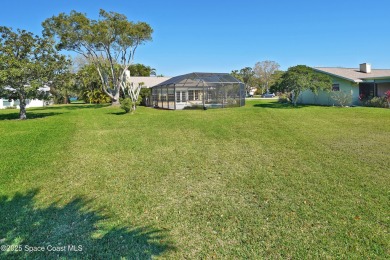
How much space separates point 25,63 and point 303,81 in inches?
714

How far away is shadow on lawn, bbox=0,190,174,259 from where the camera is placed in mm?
3033

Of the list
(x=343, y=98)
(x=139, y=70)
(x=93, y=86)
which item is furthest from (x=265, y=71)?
(x=343, y=98)

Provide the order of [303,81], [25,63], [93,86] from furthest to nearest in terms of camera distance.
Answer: [93,86] → [303,81] → [25,63]

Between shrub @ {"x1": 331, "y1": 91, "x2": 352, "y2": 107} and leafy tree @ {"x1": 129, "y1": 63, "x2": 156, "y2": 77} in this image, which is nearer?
shrub @ {"x1": 331, "y1": 91, "x2": 352, "y2": 107}

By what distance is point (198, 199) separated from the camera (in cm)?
442

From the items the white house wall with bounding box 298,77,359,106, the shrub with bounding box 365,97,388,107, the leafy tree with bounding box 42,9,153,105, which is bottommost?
the shrub with bounding box 365,97,388,107

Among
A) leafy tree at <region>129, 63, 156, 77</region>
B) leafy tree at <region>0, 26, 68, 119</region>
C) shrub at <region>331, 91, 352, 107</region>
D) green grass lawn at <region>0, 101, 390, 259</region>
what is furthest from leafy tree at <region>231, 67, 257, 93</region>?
green grass lawn at <region>0, 101, 390, 259</region>

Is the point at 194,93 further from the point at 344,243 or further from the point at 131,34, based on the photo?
the point at 344,243

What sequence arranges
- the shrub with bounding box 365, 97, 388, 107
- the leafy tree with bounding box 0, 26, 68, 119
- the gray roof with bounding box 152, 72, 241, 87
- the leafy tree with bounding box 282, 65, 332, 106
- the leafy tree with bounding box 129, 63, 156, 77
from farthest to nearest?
the leafy tree with bounding box 129, 63, 156, 77
the gray roof with bounding box 152, 72, 241, 87
the leafy tree with bounding box 282, 65, 332, 106
the shrub with bounding box 365, 97, 388, 107
the leafy tree with bounding box 0, 26, 68, 119

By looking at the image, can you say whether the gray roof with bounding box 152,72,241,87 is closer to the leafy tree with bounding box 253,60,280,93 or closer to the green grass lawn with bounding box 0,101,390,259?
the green grass lawn with bounding box 0,101,390,259

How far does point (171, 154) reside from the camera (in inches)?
287

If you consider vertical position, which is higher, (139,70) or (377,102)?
(139,70)

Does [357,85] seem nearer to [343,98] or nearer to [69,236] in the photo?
[343,98]

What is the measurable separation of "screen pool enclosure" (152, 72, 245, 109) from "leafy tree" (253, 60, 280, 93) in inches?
1623
